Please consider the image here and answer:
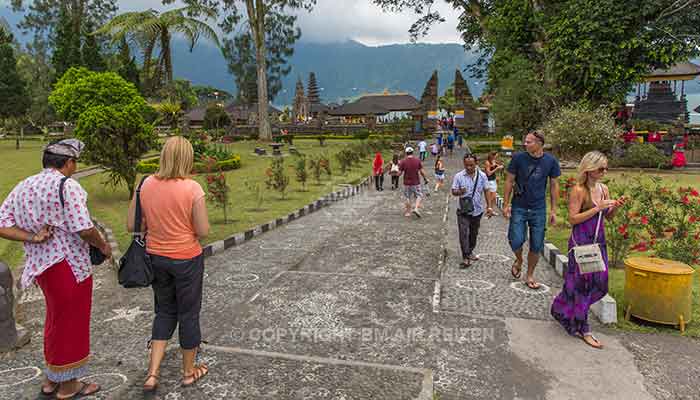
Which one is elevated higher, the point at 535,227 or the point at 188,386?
the point at 535,227

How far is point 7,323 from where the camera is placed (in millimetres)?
4281

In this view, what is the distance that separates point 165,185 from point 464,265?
4804 mm

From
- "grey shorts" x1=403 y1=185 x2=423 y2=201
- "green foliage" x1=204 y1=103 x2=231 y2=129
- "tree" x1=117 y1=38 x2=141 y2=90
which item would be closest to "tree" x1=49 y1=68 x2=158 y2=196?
"grey shorts" x1=403 y1=185 x2=423 y2=201

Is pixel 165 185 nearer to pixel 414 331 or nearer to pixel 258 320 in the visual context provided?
pixel 258 320

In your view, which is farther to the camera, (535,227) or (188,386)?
(535,227)

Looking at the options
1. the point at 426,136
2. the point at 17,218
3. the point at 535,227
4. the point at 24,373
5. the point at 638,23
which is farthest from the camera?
the point at 426,136

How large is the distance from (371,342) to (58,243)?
2760 mm

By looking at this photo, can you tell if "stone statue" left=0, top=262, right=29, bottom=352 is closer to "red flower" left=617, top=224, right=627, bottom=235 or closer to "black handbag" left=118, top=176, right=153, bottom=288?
"black handbag" left=118, top=176, right=153, bottom=288

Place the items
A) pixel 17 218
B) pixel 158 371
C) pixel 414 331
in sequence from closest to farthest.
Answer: pixel 17 218 < pixel 158 371 < pixel 414 331

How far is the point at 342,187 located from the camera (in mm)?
16547

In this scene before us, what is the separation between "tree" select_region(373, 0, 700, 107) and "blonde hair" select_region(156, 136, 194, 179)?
23.3 m

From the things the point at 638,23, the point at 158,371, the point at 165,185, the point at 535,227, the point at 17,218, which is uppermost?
the point at 638,23

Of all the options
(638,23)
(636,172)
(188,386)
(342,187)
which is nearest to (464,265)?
(188,386)

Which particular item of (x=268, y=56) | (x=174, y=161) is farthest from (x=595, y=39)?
(x=268, y=56)
